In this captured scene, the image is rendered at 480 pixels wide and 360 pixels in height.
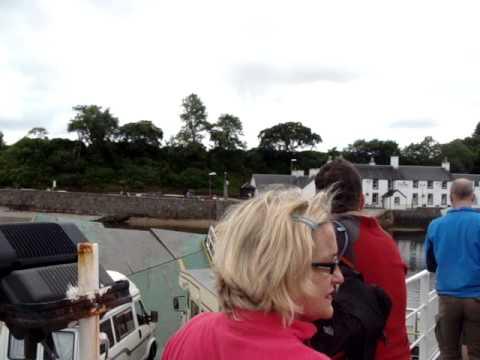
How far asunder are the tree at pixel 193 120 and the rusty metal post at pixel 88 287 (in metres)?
85.6

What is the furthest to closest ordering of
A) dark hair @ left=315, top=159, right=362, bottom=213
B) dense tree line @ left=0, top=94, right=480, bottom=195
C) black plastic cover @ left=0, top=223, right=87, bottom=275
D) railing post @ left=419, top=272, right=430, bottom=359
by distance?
dense tree line @ left=0, top=94, right=480, bottom=195 < railing post @ left=419, top=272, right=430, bottom=359 < dark hair @ left=315, top=159, right=362, bottom=213 < black plastic cover @ left=0, top=223, right=87, bottom=275

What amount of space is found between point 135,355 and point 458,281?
167 inches

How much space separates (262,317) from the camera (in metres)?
1.32

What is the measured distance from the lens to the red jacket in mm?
2248

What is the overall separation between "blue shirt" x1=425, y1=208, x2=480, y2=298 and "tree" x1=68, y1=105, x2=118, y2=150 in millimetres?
80062

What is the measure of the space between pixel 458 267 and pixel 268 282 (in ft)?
9.50

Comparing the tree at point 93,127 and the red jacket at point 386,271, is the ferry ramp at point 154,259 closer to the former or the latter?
the red jacket at point 386,271

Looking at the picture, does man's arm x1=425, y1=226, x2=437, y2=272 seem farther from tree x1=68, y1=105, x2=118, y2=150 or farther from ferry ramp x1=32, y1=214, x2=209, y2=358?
tree x1=68, y1=105, x2=118, y2=150

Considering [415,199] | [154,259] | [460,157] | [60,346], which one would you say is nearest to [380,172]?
[415,199]

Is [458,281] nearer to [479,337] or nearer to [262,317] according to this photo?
[479,337]

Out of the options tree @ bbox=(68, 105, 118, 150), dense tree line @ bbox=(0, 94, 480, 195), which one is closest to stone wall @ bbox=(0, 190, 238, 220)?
dense tree line @ bbox=(0, 94, 480, 195)

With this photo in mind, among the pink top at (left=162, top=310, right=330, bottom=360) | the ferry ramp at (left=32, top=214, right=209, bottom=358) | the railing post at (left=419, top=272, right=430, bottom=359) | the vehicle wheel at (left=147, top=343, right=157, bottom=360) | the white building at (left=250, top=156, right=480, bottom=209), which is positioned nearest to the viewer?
the pink top at (left=162, top=310, right=330, bottom=360)

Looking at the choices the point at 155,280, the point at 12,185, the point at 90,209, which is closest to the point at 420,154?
the point at 90,209

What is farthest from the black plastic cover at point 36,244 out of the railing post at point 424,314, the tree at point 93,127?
the tree at point 93,127
